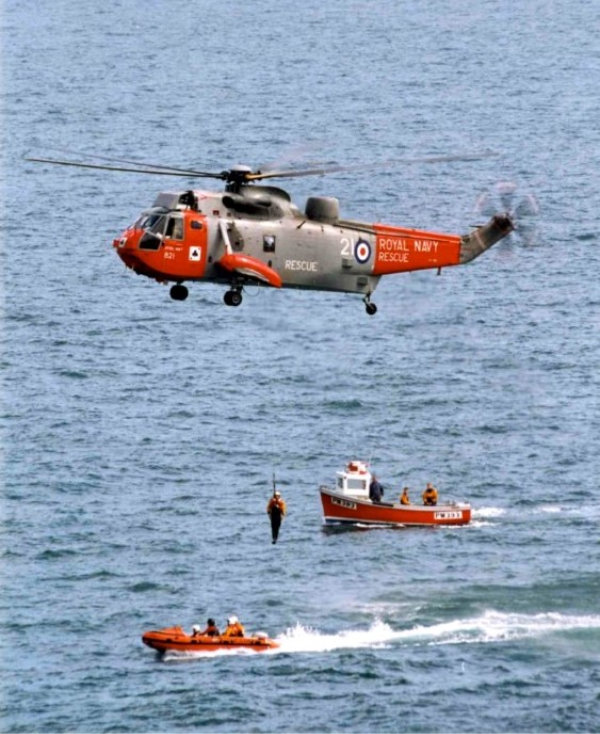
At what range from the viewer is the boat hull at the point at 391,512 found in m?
166

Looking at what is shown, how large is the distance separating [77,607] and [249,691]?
1869 cm

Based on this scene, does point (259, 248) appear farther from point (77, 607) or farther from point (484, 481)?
point (484, 481)

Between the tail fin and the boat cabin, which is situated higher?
the tail fin

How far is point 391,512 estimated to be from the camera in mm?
166125

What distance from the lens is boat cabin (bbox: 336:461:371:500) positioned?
167900 mm

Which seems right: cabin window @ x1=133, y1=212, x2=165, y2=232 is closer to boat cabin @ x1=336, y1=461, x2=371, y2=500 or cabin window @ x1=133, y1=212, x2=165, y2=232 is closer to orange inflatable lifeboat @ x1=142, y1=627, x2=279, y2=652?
orange inflatable lifeboat @ x1=142, y1=627, x2=279, y2=652

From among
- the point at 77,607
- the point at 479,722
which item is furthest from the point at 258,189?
the point at 77,607

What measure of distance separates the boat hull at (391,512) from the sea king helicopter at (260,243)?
2403 inches

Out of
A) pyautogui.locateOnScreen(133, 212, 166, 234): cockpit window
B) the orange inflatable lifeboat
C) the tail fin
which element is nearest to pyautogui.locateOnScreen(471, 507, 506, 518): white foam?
the orange inflatable lifeboat

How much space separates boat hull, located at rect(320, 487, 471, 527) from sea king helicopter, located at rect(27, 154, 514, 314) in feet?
200

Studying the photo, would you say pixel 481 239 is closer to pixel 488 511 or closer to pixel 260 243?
pixel 260 243

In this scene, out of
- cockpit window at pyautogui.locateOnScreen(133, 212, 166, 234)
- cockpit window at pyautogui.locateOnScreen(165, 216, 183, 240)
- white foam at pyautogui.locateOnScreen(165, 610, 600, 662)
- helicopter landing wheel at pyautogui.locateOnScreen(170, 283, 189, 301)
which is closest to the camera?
helicopter landing wheel at pyautogui.locateOnScreen(170, 283, 189, 301)

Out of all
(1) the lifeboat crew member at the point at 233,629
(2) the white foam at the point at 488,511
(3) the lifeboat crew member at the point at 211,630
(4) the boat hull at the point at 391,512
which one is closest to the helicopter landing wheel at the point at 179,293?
(3) the lifeboat crew member at the point at 211,630

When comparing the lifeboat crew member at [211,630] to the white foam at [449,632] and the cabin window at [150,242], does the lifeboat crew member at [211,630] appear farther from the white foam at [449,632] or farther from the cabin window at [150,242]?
the cabin window at [150,242]
